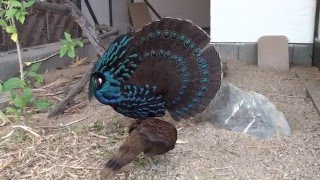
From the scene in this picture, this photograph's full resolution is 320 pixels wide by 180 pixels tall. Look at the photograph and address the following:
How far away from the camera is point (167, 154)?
232cm

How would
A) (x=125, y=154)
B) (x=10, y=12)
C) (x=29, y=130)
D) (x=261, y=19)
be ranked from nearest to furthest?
(x=125, y=154) < (x=10, y=12) < (x=29, y=130) < (x=261, y=19)

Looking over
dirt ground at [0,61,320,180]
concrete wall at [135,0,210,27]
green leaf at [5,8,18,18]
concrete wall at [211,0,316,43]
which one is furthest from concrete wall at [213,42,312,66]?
concrete wall at [135,0,210,27]

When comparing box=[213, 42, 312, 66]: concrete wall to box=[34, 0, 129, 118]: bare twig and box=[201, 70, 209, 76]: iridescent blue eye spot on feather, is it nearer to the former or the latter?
box=[34, 0, 129, 118]: bare twig

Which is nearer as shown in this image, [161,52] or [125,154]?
[125,154]

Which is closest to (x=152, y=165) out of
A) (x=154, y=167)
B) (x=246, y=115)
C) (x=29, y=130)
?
(x=154, y=167)

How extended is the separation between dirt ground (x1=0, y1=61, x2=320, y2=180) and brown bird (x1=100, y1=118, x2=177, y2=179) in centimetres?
19

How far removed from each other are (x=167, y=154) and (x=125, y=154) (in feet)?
1.56

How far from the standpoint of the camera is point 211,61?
212 cm

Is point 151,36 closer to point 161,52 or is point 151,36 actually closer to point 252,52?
point 161,52

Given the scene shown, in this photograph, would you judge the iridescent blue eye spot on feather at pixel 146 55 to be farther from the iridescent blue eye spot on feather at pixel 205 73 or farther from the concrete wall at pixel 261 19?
the concrete wall at pixel 261 19

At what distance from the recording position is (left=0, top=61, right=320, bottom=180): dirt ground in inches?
84.7

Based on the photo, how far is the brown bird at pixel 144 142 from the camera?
73.9 inches

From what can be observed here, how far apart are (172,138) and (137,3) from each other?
248 inches

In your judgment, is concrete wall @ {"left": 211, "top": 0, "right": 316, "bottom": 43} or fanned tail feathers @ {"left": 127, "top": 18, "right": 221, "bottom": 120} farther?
concrete wall @ {"left": 211, "top": 0, "right": 316, "bottom": 43}
